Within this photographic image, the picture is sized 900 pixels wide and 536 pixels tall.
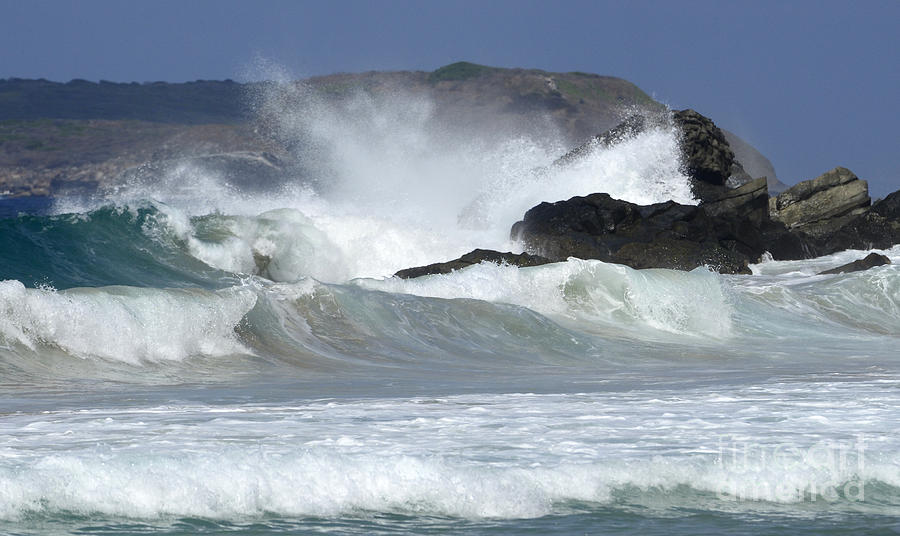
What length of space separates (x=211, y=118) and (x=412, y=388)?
171 m

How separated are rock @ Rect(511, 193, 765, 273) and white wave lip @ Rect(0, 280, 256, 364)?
9995 mm

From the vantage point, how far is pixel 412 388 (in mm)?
9844

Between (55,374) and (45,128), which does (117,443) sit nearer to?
(55,374)

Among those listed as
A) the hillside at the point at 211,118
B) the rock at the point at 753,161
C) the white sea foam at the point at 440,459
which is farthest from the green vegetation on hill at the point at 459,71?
the white sea foam at the point at 440,459

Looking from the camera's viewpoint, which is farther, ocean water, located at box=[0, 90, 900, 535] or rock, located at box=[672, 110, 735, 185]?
rock, located at box=[672, 110, 735, 185]

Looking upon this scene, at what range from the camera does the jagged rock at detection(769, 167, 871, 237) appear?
2757cm

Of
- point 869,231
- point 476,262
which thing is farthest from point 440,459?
point 869,231

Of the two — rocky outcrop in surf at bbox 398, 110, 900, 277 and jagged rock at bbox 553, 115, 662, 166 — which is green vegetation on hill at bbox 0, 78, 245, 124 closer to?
jagged rock at bbox 553, 115, 662, 166

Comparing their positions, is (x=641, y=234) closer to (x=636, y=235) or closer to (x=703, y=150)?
(x=636, y=235)

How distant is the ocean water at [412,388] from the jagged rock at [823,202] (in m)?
2.33

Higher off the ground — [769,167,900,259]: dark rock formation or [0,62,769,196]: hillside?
[0,62,769,196]: hillside

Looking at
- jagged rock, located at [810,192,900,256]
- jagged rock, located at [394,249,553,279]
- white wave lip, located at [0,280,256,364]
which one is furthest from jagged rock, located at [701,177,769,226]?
white wave lip, located at [0,280,256,364]

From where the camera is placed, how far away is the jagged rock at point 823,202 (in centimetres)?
2757

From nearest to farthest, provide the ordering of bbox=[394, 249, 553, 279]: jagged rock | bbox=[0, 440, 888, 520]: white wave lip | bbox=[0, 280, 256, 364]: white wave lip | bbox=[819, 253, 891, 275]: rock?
1. bbox=[0, 440, 888, 520]: white wave lip
2. bbox=[0, 280, 256, 364]: white wave lip
3. bbox=[394, 249, 553, 279]: jagged rock
4. bbox=[819, 253, 891, 275]: rock
